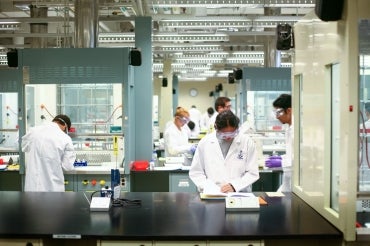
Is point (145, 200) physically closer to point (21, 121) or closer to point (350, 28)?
point (350, 28)

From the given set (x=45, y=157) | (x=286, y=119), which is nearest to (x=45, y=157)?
(x=45, y=157)

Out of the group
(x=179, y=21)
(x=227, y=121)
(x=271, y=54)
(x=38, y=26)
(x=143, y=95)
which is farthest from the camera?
(x=271, y=54)

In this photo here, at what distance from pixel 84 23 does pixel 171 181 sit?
2.03 m

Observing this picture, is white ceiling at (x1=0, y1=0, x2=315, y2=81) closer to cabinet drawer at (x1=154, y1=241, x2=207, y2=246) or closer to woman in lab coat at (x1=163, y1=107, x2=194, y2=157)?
woman in lab coat at (x1=163, y1=107, x2=194, y2=157)

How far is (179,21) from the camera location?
575 cm

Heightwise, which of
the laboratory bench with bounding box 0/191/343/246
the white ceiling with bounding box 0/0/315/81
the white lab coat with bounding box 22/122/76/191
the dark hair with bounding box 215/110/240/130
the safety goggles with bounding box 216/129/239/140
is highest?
the white ceiling with bounding box 0/0/315/81

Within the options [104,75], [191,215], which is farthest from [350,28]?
[104,75]

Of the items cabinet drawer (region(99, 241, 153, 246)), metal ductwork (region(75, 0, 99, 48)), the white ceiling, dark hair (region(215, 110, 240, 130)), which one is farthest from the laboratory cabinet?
cabinet drawer (region(99, 241, 153, 246))

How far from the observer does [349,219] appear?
2.08 meters

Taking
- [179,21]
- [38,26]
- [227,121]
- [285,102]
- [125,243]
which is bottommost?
[125,243]

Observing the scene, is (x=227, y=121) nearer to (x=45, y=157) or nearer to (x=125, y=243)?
(x=125, y=243)

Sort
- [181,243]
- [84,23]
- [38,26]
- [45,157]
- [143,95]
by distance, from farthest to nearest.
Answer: [38,26] < [143,95] < [84,23] < [45,157] < [181,243]

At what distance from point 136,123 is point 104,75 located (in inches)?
40.2

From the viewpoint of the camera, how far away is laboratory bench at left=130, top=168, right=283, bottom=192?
510 centimetres
